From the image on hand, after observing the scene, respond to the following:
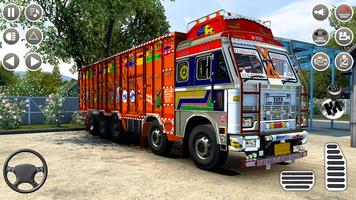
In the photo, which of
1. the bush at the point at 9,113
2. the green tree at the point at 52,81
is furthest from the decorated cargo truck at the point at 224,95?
the green tree at the point at 52,81

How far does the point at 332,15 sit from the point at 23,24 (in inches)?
1625

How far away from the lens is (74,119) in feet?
61.9

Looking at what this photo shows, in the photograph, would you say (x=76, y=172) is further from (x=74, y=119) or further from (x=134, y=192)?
(x=74, y=119)

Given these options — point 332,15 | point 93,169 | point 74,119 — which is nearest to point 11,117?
point 74,119

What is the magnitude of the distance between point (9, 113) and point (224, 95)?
14119 millimetres

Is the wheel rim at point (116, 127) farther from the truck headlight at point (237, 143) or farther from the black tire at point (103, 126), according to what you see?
the truck headlight at point (237, 143)

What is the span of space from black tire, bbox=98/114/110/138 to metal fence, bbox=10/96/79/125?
7.62 metres

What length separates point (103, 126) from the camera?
12.7 metres

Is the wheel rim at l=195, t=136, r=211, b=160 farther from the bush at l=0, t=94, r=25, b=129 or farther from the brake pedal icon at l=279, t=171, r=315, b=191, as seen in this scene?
the bush at l=0, t=94, r=25, b=129

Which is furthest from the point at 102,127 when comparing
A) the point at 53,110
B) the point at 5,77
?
the point at 5,77

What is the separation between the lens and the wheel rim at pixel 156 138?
28.4 ft

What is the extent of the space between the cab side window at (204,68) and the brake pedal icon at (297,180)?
2.73 m

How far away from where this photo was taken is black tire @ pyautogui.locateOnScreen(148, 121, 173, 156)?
27.4ft

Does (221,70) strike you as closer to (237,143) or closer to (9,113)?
(237,143)
